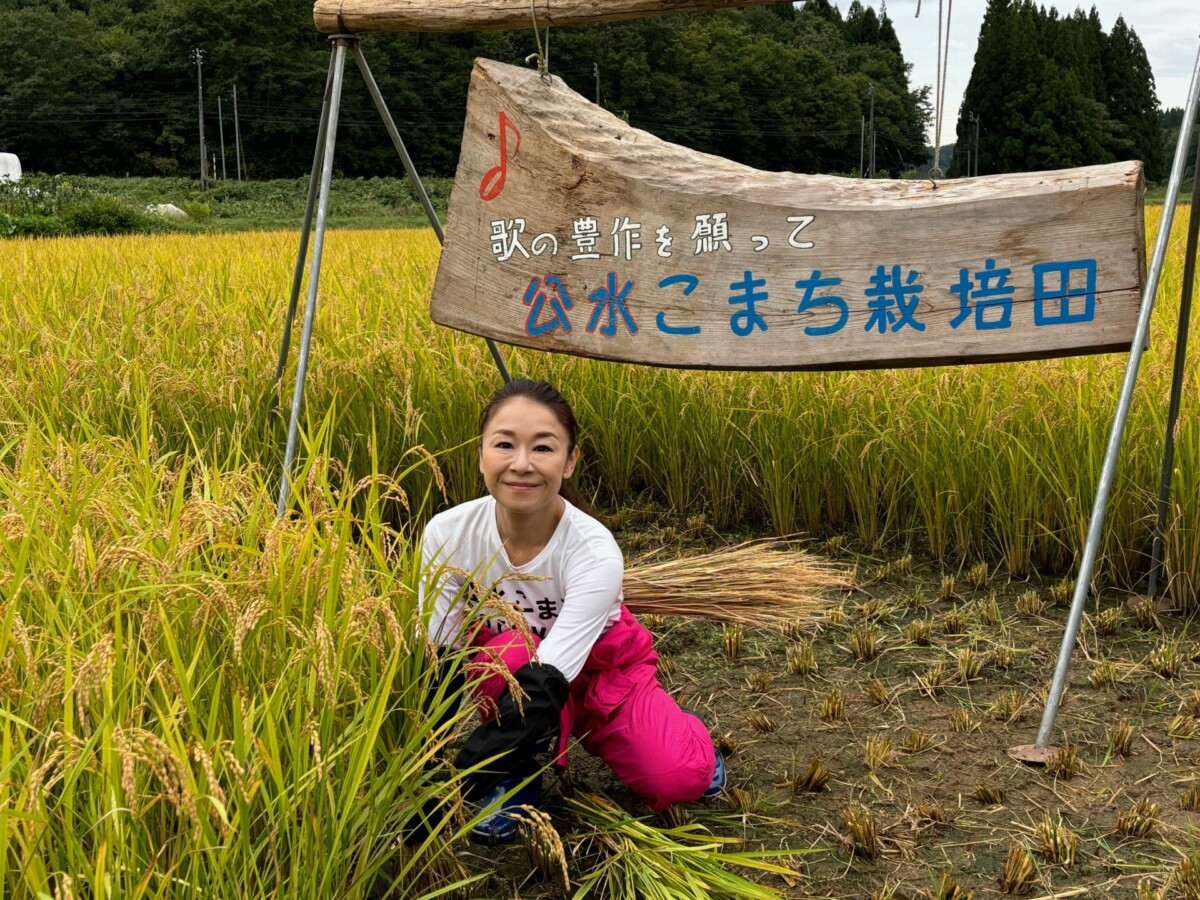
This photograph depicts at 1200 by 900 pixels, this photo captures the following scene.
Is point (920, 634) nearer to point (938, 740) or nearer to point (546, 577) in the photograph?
point (938, 740)

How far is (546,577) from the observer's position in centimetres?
176

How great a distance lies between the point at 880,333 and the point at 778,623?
0.72m

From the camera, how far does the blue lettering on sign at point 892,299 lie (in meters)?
2.35

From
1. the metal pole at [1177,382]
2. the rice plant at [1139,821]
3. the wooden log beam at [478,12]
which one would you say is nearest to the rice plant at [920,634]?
the metal pole at [1177,382]

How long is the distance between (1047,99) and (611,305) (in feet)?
174

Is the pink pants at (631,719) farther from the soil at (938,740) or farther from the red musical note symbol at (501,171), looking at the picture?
the red musical note symbol at (501,171)

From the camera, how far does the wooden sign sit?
87.2 inches

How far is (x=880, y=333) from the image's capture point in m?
2.38

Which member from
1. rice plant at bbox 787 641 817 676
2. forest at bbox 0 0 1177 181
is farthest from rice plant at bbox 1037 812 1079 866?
forest at bbox 0 0 1177 181

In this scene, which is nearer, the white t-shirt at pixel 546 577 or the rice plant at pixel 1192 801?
the white t-shirt at pixel 546 577

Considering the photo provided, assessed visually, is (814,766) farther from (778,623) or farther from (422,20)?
(422,20)

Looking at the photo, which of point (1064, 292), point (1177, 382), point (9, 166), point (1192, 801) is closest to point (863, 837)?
point (1192, 801)

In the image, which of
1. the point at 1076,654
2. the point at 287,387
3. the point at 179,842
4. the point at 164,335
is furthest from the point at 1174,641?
the point at 164,335

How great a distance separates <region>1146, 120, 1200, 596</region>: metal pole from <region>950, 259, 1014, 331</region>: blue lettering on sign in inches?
17.1
